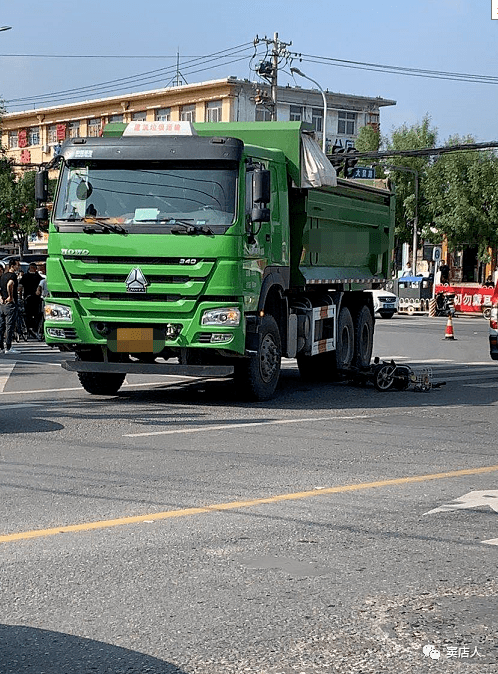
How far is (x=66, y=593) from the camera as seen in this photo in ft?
17.3

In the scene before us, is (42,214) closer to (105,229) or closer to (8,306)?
(105,229)

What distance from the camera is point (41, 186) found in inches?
559

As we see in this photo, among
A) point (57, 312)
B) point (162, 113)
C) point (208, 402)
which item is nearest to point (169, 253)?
point (57, 312)

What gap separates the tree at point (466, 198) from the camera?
62250 millimetres

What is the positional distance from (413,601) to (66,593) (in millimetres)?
1570

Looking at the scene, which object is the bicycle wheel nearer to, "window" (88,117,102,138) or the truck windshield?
the truck windshield

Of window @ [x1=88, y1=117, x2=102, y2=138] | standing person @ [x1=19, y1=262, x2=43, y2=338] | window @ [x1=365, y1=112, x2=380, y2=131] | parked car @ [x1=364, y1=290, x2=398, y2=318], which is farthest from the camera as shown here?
window @ [x1=365, y1=112, x2=380, y2=131]

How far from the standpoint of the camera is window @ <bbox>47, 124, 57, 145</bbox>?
87125mm

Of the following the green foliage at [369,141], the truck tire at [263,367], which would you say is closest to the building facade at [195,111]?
the green foliage at [369,141]

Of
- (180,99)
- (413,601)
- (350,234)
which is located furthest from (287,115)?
(413,601)

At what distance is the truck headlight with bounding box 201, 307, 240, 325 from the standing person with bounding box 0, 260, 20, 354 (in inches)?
413

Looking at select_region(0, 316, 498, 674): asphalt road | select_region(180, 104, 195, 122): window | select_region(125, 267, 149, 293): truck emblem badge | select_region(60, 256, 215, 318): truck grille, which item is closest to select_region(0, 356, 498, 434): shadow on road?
select_region(0, 316, 498, 674): asphalt road

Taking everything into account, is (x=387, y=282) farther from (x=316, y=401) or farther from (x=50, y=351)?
(x=50, y=351)

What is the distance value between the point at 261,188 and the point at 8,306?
11.0 metres
